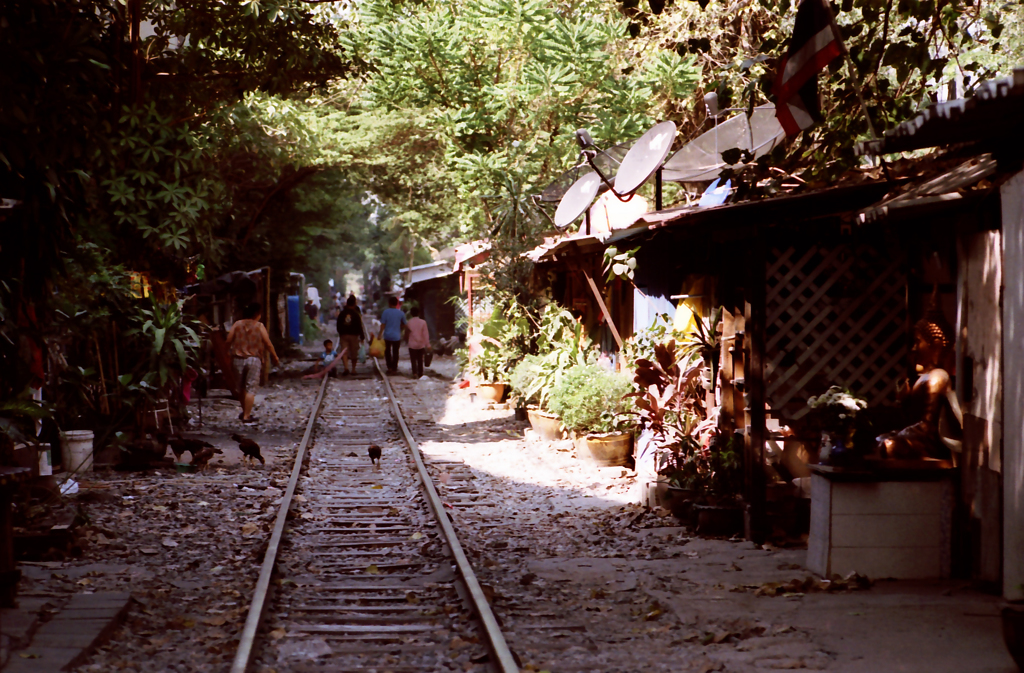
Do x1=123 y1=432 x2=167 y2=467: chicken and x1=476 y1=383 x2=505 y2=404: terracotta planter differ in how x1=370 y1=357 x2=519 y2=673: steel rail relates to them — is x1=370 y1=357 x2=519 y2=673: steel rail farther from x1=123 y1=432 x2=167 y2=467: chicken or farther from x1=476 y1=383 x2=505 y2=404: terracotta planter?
x1=476 y1=383 x2=505 y2=404: terracotta planter

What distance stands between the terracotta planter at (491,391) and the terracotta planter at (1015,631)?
1557 centimetres

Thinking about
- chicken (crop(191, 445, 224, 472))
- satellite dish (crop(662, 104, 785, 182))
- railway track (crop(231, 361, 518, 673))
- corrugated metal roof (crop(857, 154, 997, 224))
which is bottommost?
railway track (crop(231, 361, 518, 673))

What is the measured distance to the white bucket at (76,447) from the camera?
11.6 metres

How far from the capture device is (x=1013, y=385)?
6.15 meters

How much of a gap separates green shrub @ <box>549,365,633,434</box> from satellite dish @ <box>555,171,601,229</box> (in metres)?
2.06

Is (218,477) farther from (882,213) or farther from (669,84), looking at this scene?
(669,84)

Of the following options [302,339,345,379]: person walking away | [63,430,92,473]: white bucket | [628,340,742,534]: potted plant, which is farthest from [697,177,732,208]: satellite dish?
[302,339,345,379]: person walking away

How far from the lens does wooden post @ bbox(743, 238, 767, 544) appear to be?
846 cm

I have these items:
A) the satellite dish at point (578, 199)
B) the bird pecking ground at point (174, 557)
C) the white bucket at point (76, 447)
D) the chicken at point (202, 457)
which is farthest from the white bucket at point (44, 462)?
the satellite dish at point (578, 199)

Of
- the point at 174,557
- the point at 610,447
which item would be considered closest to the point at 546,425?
the point at 610,447

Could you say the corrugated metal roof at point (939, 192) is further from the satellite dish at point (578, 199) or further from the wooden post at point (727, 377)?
the satellite dish at point (578, 199)

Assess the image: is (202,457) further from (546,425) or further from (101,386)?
(546,425)

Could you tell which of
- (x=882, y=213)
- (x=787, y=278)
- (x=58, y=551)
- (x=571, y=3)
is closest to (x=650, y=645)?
(x=882, y=213)

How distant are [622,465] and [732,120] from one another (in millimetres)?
4452
